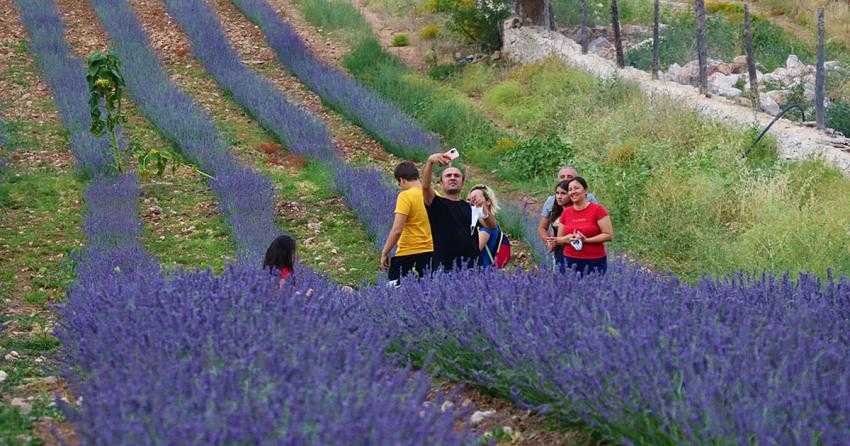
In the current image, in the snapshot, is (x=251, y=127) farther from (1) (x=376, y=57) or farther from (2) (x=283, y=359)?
(2) (x=283, y=359)

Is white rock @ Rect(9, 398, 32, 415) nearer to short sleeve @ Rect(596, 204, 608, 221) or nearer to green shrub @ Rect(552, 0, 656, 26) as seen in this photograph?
short sleeve @ Rect(596, 204, 608, 221)

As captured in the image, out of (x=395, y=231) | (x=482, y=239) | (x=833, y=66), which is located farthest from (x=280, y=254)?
(x=833, y=66)

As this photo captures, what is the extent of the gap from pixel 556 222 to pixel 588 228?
0.36 metres

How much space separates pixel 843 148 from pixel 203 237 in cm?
582

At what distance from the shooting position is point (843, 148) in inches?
451

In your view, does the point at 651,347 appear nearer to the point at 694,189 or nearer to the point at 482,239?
the point at 482,239

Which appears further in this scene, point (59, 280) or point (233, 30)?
point (233, 30)

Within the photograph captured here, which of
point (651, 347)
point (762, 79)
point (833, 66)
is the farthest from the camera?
point (833, 66)

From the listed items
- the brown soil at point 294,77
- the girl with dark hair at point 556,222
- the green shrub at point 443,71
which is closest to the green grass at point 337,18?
the brown soil at point 294,77

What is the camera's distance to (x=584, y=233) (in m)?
7.05

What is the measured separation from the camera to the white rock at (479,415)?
4680mm

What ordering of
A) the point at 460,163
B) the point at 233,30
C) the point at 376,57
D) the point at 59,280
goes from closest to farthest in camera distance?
1. the point at 59,280
2. the point at 460,163
3. the point at 376,57
4. the point at 233,30

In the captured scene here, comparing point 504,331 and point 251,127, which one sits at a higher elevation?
point 504,331

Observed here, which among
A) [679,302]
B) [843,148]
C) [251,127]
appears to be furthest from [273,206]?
[679,302]
